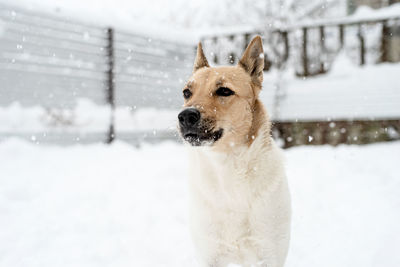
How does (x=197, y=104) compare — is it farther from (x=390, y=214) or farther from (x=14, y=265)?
(x=390, y=214)

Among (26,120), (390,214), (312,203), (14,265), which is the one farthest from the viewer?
(26,120)

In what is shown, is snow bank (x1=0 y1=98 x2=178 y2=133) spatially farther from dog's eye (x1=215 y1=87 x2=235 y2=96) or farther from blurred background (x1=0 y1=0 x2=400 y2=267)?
dog's eye (x1=215 y1=87 x2=235 y2=96)

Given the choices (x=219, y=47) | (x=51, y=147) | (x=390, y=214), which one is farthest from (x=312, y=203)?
(x=219, y=47)

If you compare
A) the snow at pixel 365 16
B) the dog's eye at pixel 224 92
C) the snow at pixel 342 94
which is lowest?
the dog's eye at pixel 224 92

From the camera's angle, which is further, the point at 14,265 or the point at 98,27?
the point at 98,27

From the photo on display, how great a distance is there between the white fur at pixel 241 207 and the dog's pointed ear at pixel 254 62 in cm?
64

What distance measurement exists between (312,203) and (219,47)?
6.00 meters

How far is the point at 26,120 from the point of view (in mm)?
5906

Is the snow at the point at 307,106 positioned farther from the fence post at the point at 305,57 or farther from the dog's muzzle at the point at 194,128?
the dog's muzzle at the point at 194,128

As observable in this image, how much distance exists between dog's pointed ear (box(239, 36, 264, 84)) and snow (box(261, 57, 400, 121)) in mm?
5274

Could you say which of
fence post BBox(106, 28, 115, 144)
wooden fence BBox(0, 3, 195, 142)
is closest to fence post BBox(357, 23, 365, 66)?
wooden fence BBox(0, 3, 195, 142)

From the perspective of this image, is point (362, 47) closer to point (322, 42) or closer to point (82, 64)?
point (322, 42)

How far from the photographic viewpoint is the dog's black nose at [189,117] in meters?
2.34

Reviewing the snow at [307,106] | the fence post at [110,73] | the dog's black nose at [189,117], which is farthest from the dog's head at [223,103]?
the fence post at [110,73]
